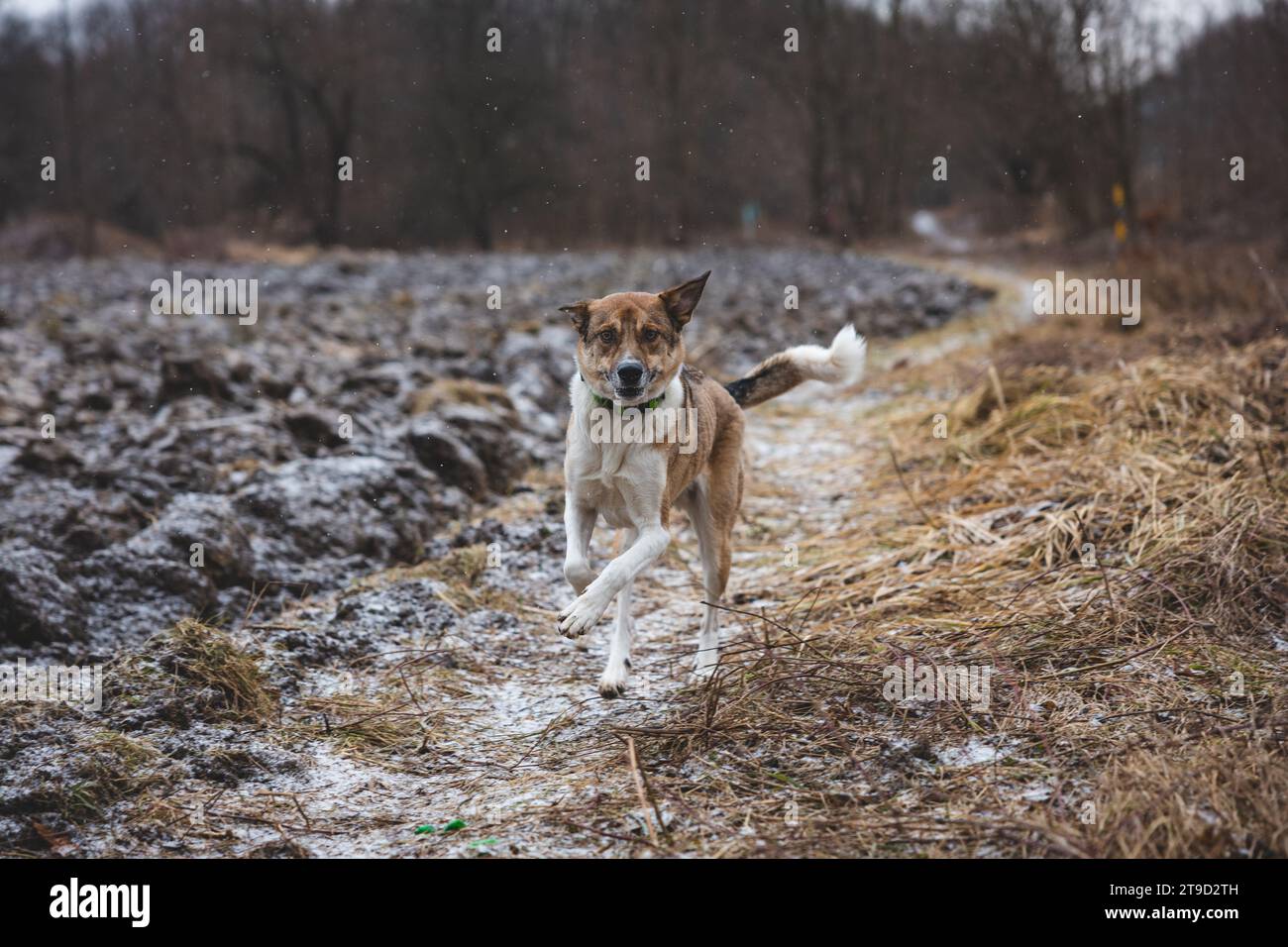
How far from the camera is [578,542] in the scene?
4.73 meters

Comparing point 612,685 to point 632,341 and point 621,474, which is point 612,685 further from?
point 632,341

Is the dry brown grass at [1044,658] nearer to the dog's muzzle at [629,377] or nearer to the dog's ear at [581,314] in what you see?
the dog's muzzle at [629,377]

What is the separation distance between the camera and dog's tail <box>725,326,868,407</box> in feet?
18.6

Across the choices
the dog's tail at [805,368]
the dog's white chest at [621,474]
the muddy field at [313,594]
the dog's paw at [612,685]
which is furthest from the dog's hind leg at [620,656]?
the dog's tail at [805,368]

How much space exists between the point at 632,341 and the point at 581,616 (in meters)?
1.10

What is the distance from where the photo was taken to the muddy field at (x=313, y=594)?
365 cm

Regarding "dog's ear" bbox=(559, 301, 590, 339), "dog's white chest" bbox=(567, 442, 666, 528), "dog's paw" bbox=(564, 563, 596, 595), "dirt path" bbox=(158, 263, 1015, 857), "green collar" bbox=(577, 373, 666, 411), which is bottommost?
"dirt path" bbox=(158, 263, 1015, 857)

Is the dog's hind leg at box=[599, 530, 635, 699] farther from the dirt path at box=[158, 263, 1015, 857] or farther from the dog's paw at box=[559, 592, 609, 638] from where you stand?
the dog's paw at box=[559, 592, 609, 638]

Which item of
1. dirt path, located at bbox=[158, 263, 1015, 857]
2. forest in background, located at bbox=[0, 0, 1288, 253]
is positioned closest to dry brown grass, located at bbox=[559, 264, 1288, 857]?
dirt path, located at bbox=[158, 263, 1015, 857]

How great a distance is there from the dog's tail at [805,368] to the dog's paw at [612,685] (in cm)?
174

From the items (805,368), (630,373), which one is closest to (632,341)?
(630,373)

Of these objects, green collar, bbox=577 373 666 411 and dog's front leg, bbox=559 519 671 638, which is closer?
dog's front leg, bbox=559 519 671 638
